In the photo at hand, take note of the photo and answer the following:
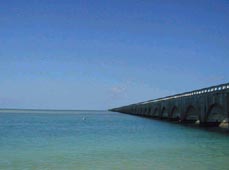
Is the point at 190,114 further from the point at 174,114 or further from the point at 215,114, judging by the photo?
the point at 215,114

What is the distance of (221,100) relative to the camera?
39.4 meters

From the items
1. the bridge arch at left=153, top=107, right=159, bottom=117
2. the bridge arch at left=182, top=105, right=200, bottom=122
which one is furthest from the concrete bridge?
the bridge arch at left=153, top=107, right=159, bottom=117

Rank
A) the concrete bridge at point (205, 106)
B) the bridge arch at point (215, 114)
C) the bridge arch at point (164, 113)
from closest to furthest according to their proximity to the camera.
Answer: the concrete bridge at point (205, 106)
the bridge arch at point (215, 114)
the bridge arch at point (164, 113)

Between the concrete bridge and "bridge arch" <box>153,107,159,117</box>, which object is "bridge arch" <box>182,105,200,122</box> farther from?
"bridge arch" <box>153,107,159,117</box>

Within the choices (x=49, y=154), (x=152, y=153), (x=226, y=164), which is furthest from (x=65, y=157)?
(x=226, y=164)

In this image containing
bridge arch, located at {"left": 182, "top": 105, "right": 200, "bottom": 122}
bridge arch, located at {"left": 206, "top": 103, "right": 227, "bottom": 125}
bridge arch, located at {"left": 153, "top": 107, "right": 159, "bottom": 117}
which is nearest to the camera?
bridge arch, located at {"left": 206, "top": 103, "right": 227, "bottom": 125}

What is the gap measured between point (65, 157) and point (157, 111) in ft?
211

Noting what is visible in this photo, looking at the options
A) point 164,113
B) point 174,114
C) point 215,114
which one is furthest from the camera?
point 164,113

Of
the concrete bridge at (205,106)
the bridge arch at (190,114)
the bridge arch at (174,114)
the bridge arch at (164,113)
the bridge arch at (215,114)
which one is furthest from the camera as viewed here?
the bridge arch at (164,113)

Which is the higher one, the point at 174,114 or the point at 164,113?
the point at 164,113

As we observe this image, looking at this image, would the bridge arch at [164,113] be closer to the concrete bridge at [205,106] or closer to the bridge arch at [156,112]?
the bridge arch at [156,112]

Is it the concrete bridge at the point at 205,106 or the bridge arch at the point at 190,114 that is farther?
the bridge arch at the point at 190,114

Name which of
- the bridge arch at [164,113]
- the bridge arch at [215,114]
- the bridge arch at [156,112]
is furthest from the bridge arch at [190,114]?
the bridge arch at [156,112]

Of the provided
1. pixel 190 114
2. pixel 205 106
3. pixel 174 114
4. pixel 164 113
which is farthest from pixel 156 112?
pixel 205 106
